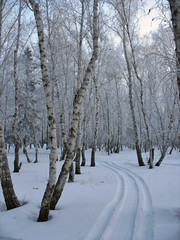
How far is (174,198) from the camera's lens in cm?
521

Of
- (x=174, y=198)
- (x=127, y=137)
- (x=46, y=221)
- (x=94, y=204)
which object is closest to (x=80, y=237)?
(x=46, y=221)

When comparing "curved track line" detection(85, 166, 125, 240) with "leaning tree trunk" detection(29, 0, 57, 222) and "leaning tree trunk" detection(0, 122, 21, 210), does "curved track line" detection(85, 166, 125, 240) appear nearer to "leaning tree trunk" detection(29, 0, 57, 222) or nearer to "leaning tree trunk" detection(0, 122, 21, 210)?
"leaning tree trunk" detection(29, 0, 57, 222)

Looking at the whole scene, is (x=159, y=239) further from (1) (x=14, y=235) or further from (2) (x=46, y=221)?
(1) (x=14, y=235)

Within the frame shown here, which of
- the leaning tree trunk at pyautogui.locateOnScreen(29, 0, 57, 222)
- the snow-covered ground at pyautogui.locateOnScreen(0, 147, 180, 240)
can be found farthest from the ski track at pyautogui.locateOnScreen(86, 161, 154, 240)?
the leaning tree trunk at pyautogui.locateOnScreen(29, 0, 57, 222)

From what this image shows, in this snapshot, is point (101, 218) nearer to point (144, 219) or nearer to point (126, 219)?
point (126, 219)

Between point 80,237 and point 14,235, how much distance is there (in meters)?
1.20

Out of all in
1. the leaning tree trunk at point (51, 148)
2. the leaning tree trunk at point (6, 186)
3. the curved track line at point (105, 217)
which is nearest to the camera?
the curved track line at point (105, 217)

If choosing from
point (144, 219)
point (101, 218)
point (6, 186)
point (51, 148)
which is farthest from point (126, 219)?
point (6, 186)

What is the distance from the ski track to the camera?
3.16 meters

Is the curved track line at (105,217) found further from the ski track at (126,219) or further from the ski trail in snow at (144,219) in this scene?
the ski trail in snow at (144,219)

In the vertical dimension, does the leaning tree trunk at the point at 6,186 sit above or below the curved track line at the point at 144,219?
above

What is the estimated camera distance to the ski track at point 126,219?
3160 mm

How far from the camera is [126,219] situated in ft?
12.6

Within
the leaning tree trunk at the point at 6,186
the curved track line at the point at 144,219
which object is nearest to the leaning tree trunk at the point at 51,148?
the leaning tree trunk at the point at 6,186
